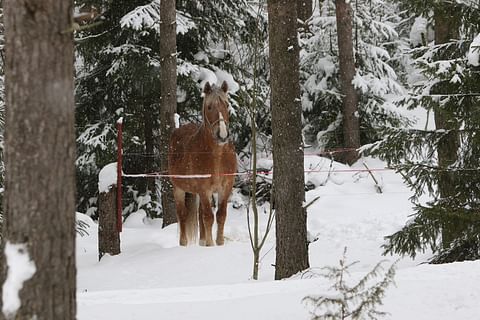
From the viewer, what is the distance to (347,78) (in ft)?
52.5

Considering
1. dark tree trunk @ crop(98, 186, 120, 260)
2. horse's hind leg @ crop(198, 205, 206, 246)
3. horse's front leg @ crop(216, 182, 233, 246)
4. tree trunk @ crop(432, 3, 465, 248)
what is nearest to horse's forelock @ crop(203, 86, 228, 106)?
horse's front leg @ crop(216, 182, 233, 246)

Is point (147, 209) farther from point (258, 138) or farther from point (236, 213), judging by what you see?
point (258, 138)

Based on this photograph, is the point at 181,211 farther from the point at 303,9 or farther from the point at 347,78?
the point at 347,78

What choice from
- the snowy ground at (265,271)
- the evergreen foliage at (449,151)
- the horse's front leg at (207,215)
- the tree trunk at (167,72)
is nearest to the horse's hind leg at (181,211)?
the snowy ground at (265,271)

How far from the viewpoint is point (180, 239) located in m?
10.6

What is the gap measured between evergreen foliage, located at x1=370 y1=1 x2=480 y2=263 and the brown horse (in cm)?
236

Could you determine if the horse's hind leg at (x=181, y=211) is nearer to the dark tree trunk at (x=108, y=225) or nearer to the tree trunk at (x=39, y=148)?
the dark tree trunk at (x=108, y=225)

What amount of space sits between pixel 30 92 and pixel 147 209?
42.1ft

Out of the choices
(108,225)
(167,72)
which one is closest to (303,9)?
(167,72)

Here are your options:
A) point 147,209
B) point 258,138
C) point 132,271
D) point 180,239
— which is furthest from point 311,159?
point 132,271

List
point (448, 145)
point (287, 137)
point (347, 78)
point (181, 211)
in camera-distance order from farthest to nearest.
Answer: point (347, 78) → point (181, 211) → point (448, 145) → point (287, 137)

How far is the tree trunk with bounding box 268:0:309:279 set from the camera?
6.91 m

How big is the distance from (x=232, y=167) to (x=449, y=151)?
329cm

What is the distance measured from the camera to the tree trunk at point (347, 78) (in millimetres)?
15680
